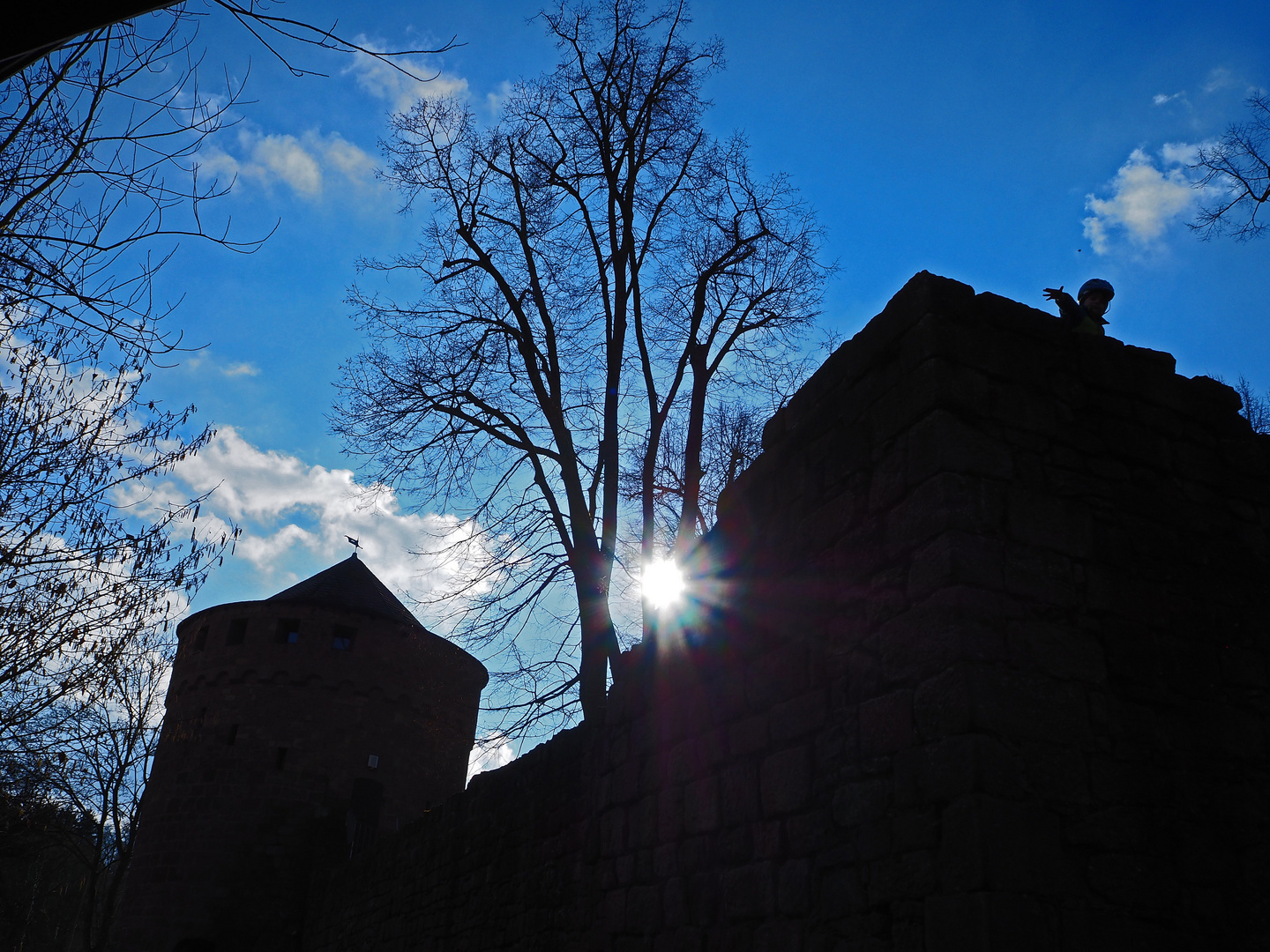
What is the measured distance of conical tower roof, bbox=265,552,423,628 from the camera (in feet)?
66.7

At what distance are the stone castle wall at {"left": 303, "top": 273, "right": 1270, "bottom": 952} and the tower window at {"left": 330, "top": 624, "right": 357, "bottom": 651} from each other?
617 inches

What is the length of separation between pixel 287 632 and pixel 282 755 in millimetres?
2556

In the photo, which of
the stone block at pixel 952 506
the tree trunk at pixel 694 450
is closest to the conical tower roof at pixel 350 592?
the tree trunk at pixel 694 450

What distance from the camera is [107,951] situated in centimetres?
1770

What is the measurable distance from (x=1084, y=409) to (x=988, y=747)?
155cm

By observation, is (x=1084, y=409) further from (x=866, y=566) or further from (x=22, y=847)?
(x=22, y=847)

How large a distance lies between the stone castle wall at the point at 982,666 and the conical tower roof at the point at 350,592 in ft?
53.7

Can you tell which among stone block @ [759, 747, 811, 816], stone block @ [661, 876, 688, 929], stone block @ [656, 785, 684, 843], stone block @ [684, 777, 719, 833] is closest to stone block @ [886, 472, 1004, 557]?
stone block @ [759, 747, 811, 816]

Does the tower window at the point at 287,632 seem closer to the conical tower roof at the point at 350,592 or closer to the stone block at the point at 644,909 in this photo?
the conical tower roof at the point at 350,592

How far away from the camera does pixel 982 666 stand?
10.7 ft

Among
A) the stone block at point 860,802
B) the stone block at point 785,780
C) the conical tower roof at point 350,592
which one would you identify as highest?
the conical tower roof at point 350,592

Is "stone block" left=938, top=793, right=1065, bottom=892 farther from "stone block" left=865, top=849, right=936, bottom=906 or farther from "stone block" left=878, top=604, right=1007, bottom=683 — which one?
"stone block" left=878, top=604, right=1007, bottom=683

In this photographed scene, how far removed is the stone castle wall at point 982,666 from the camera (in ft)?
10.4

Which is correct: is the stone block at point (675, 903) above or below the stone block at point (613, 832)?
below
